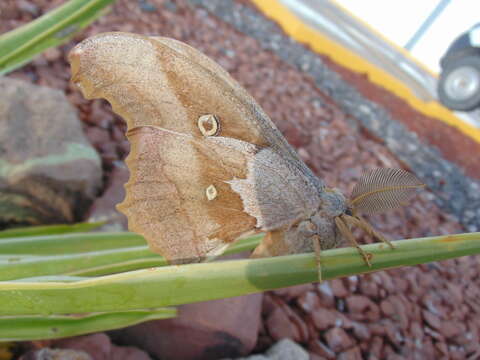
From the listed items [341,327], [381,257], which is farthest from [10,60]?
[341,327]

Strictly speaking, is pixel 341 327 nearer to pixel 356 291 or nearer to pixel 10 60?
pixel 356 291

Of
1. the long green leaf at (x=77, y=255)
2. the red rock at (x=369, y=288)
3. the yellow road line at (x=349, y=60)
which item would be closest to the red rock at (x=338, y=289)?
the red rock at (x=369, y=288)

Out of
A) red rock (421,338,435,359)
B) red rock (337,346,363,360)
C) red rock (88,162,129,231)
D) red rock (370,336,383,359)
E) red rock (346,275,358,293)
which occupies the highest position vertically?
red rock (421,338,435,359)

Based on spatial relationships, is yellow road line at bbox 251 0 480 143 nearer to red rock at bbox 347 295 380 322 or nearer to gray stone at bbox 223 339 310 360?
red rock at bbox 347 295 380 322

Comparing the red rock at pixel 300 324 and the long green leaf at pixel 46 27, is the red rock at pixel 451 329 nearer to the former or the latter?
the red rock at pixel 300 324

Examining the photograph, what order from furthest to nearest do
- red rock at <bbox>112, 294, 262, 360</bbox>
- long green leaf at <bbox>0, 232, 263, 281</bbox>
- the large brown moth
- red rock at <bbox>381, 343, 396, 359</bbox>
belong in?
red rock at <bbox>381, 343, 396, 359</bbox> → red rock at <bbox>112, 294, 262, 360</bbox> → long green leaf at <bbox>0, 232, 263, 281</bbox> → the large brown moth

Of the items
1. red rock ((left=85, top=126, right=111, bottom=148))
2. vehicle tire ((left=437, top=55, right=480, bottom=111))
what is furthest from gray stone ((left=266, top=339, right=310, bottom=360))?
vehicle tire ((left=437, top=55, right=480, bottom=111))

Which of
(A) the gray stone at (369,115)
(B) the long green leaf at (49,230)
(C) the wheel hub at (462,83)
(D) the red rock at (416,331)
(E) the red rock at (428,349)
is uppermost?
(C) the wheel hub at (462,83)
